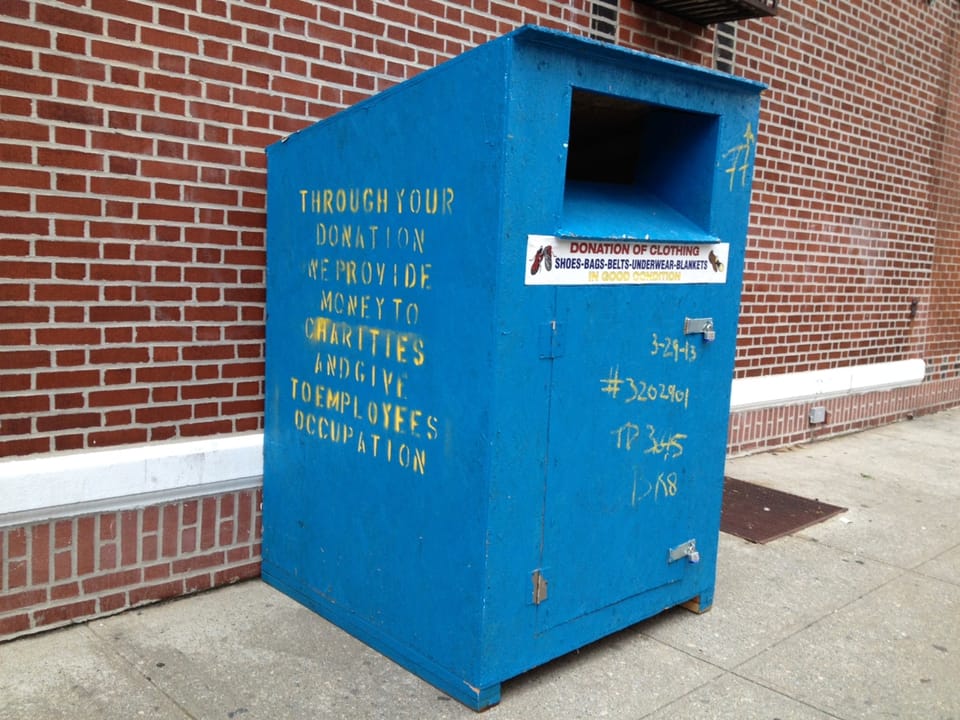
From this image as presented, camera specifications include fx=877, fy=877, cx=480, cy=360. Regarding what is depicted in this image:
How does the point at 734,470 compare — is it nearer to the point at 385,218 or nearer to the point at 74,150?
the point at 385,218

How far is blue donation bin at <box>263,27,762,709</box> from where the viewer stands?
278 cm

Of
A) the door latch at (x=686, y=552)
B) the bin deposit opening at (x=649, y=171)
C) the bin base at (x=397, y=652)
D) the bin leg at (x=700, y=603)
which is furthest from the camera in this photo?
the bin leg at (x=700, y=603)

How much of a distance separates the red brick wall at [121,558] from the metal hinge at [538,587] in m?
1.45

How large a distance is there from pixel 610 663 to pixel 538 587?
56 cm

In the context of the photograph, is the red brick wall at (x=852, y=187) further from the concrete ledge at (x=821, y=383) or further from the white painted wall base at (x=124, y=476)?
the white painted wall base at (x=124, y=476)

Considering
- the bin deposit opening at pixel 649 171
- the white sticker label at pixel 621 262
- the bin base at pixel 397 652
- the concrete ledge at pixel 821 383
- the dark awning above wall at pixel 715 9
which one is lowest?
the bin base at pixel 397 652

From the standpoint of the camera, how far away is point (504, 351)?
275cm

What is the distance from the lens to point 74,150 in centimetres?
321

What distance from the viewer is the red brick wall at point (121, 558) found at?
10.6 ft

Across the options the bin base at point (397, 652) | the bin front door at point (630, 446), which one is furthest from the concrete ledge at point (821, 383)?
the bin base at point (397, 652)

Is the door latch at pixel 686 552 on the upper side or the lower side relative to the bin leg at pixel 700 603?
upper

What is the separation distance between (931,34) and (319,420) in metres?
7.29

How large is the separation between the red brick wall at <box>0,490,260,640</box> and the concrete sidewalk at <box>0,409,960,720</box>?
75mm

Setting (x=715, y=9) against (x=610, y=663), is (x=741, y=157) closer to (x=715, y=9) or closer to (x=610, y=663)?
(x=610, y=663)
